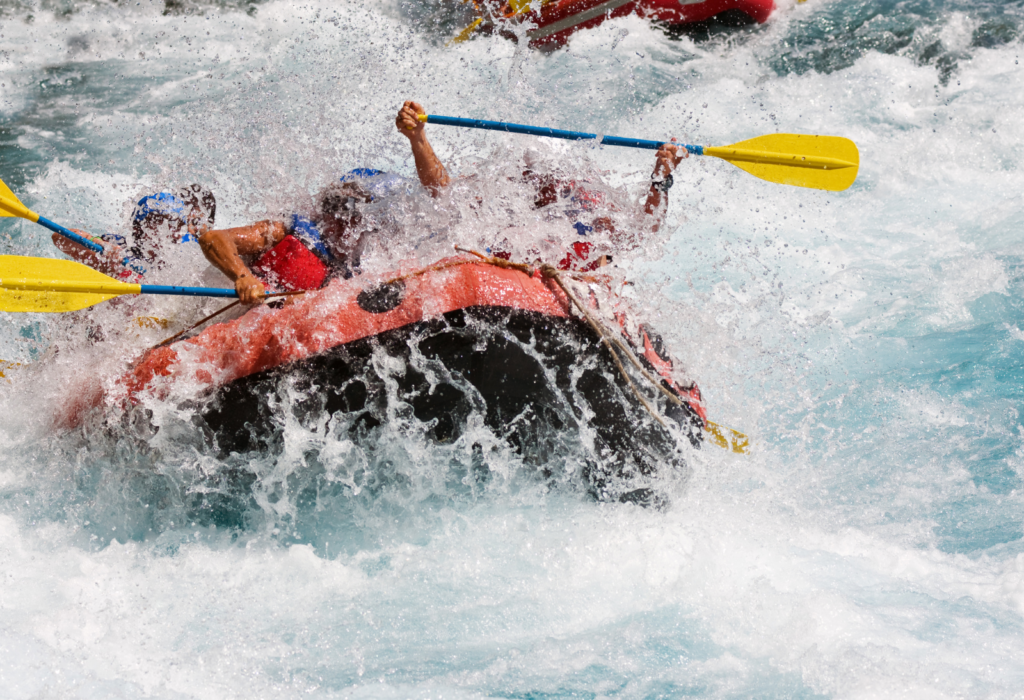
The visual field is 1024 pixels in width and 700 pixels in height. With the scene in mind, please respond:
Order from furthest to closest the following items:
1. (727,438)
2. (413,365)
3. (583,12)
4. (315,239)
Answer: (583,12) < (727,438) < (315,239) < (413,365)

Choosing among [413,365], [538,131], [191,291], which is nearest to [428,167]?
[538,131]

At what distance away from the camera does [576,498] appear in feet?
9.90

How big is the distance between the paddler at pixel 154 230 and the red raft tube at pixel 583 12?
389cm

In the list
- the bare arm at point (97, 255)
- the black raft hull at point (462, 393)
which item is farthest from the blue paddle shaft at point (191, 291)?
the bare arm at point (97, 255)

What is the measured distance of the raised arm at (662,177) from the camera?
3236 mm

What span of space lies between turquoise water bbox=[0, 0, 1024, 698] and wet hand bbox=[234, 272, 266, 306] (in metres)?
0.46

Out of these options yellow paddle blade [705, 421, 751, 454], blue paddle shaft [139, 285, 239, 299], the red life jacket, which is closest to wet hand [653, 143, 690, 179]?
yellow paddle blade [705, 421, 751, 454]

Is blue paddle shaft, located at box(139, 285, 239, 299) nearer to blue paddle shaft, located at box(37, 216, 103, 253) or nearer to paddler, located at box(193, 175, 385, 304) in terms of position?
paddler, located at box(193, 175, 385, 304)

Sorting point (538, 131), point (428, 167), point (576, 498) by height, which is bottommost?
point (576, 498)

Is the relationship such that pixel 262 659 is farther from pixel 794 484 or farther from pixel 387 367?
pixel 794 484

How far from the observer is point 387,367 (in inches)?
103

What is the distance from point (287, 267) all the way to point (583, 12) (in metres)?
4.57

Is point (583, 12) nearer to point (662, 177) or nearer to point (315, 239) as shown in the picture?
point (662, 177)

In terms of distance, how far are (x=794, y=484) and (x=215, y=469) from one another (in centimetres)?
236
